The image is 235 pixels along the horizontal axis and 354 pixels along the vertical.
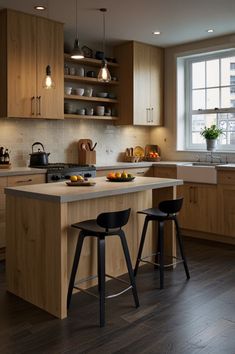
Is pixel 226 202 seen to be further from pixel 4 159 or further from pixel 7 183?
pixel 4 159

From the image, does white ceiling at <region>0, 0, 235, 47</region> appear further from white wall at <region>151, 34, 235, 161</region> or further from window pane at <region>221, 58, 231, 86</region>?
window pane at <region>221, 58, 231, 86</region>

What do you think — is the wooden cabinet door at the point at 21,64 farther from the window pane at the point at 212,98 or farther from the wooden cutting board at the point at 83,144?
the window pane at the point at 212,98

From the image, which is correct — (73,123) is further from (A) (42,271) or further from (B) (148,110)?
(A) (42,271)

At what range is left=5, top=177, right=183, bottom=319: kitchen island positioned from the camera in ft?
9.55

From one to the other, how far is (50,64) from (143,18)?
4.07 ft

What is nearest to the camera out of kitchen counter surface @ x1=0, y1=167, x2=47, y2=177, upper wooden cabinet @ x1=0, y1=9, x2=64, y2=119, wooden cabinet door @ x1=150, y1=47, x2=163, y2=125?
kitchen counter surface @ x1=0, y1=167, x2=47, y2=177

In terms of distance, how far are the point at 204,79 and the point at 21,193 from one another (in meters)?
3.96

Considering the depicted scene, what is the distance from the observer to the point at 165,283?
3.64 metres

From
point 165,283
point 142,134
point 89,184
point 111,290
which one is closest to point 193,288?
point 165,283

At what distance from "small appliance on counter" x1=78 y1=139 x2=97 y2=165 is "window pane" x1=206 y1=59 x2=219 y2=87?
1.95m

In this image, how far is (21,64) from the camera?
468cm

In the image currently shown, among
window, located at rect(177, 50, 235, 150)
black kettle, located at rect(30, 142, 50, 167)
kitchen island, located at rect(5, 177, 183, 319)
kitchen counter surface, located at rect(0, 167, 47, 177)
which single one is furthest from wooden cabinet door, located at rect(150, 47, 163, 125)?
kitchen island, located at rect(5, 177, 183, 319)

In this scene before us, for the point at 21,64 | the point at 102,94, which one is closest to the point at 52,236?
the point at 21,64

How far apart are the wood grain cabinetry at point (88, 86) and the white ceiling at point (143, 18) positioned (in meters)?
0.33
